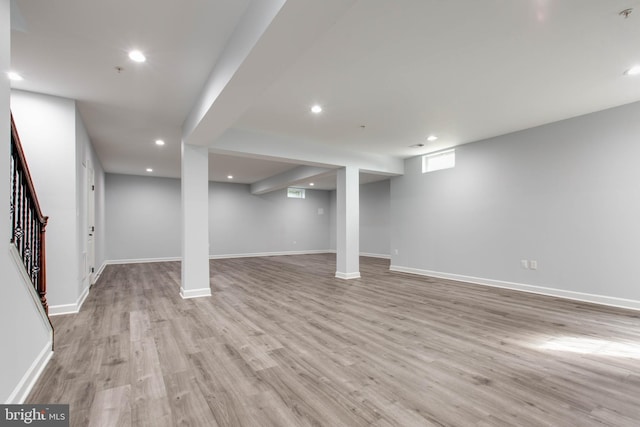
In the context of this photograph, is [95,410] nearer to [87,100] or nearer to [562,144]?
[87,100]

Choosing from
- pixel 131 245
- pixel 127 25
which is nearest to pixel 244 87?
pixel 127 25

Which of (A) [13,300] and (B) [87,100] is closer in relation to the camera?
(A) [13,300]

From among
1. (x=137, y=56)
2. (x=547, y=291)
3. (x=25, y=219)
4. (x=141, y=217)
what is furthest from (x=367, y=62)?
(x=141, y=217)

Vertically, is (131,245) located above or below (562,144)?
below

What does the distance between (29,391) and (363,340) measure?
2.46m

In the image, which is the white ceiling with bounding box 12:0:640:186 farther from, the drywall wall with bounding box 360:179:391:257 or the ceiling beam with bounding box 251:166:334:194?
the drywall wall with bounding box 360:179:391:257

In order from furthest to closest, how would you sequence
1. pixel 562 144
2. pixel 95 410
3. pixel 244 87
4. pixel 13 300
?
1. pixel 562 144
2. pixel 244 87
3. pixel 13 300
4. pixel 95 410

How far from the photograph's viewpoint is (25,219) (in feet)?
8.50

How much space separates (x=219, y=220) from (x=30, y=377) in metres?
8.44

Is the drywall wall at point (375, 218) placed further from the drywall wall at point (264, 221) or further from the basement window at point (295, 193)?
the basement window at point (295, 193)

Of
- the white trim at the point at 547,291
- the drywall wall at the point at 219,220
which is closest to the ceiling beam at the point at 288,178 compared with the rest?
the drywall wall at the point at 219,220

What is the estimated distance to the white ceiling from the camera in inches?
86.4

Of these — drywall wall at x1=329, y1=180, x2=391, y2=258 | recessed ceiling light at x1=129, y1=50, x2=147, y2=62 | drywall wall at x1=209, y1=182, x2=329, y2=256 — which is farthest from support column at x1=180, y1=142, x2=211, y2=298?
drywall wall at x1=329, y1=180, x2=391, y2=258

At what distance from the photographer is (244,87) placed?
2648 mm
